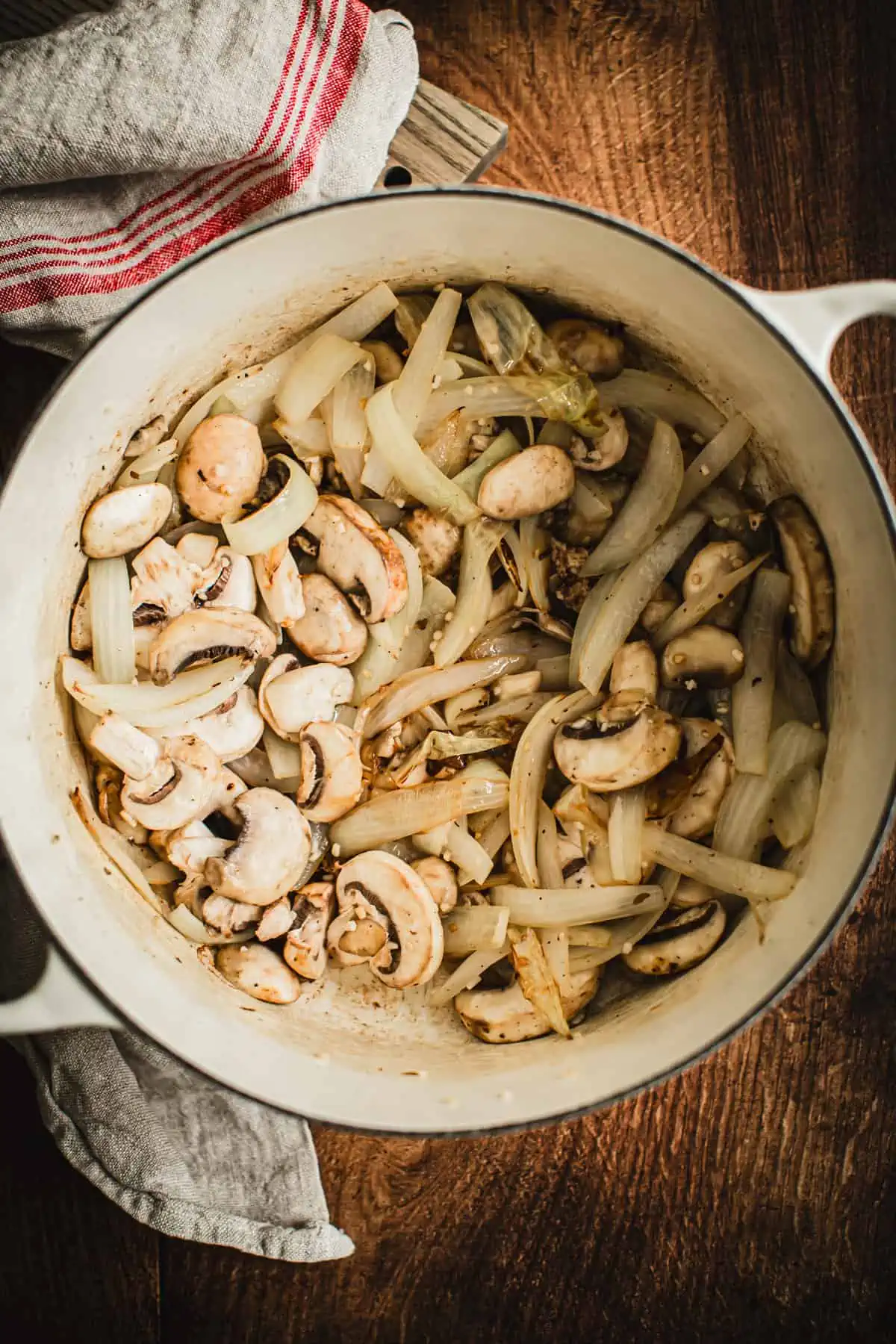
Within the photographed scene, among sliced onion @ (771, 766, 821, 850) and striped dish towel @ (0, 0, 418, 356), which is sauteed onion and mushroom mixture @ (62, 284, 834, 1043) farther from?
striped dish towel @ (0, 0, 418, 356)

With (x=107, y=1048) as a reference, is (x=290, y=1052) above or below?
above

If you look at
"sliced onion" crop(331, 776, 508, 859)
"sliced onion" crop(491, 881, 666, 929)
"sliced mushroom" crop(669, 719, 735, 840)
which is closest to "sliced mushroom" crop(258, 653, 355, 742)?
"sliced onion" crop(331, 776, 508, 859)

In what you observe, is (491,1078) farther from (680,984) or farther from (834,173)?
(834,173)

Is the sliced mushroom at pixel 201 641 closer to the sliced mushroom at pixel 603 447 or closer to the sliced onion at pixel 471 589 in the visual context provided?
the sliced onion at pixel 471 589

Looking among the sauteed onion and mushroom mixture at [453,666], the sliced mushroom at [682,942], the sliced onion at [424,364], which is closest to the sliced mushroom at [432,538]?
the sauteed onion and mushroom mixture at [453,666]

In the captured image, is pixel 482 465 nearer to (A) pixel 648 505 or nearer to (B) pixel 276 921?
(A) pixel 648 505

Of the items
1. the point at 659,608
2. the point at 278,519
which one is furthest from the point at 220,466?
the point at 659,608

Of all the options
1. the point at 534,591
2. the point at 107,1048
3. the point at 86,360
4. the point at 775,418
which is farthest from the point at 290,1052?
the point at 775,418
